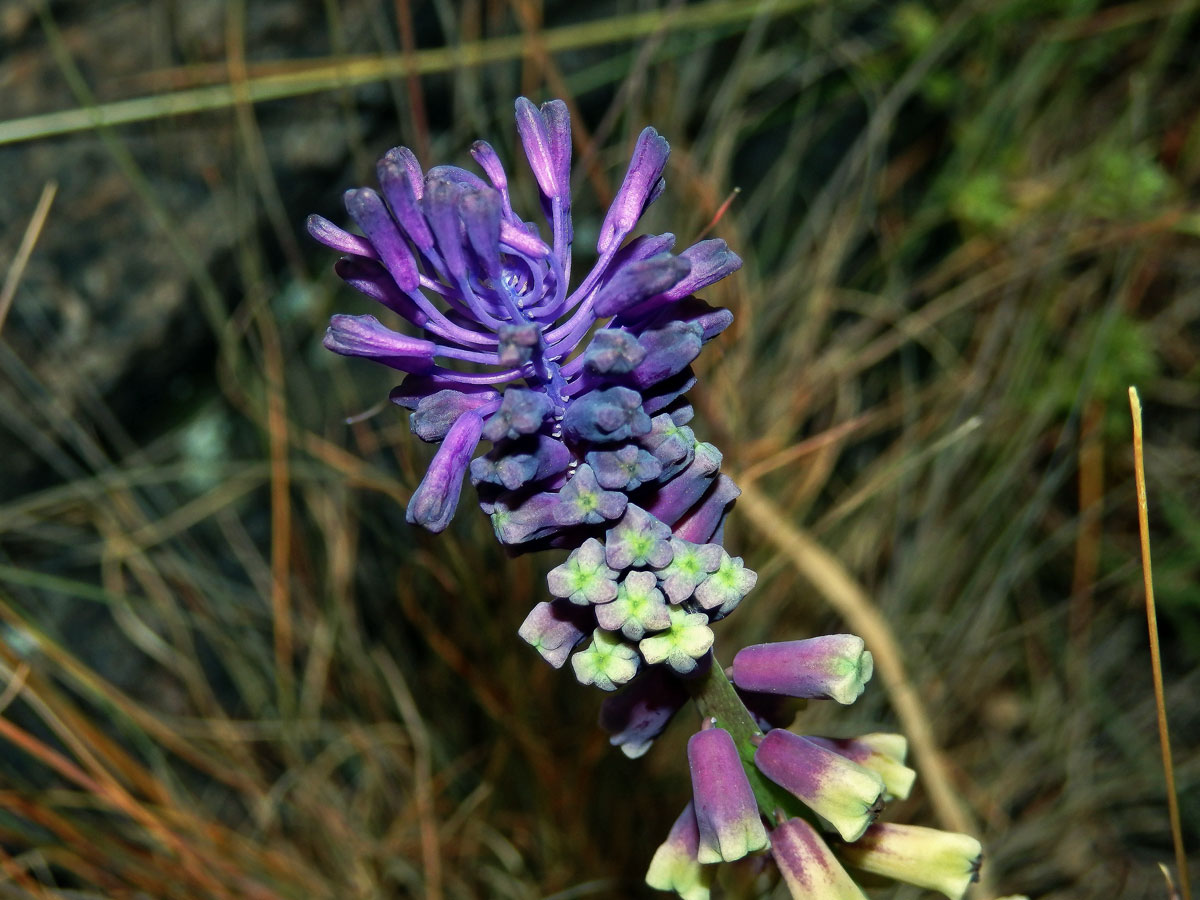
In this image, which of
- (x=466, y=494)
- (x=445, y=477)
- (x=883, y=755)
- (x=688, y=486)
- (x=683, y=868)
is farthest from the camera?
(x=466, y=494)

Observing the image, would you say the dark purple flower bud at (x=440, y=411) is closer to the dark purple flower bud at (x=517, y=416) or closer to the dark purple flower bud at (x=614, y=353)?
the dark purple flower bud at (x=517, y=416)

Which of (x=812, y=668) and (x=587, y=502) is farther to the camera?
(x=812, y=668)

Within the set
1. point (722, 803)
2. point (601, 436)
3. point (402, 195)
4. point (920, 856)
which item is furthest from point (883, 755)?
point (402, 195)

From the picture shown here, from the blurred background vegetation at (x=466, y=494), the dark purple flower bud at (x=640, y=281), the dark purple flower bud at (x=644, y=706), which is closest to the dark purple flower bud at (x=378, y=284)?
the dark purple flower bud at (x=640, y=281)

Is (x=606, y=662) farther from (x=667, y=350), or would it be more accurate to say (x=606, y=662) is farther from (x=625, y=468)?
(x=667, y=350)

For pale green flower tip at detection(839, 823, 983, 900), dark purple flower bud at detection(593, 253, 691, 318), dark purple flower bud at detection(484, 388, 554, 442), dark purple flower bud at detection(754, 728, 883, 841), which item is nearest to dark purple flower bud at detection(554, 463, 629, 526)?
dark purple flower bud at detection(484, 388, 554, 442)

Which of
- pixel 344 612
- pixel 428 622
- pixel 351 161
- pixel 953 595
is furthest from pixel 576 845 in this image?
pixel 351 161
